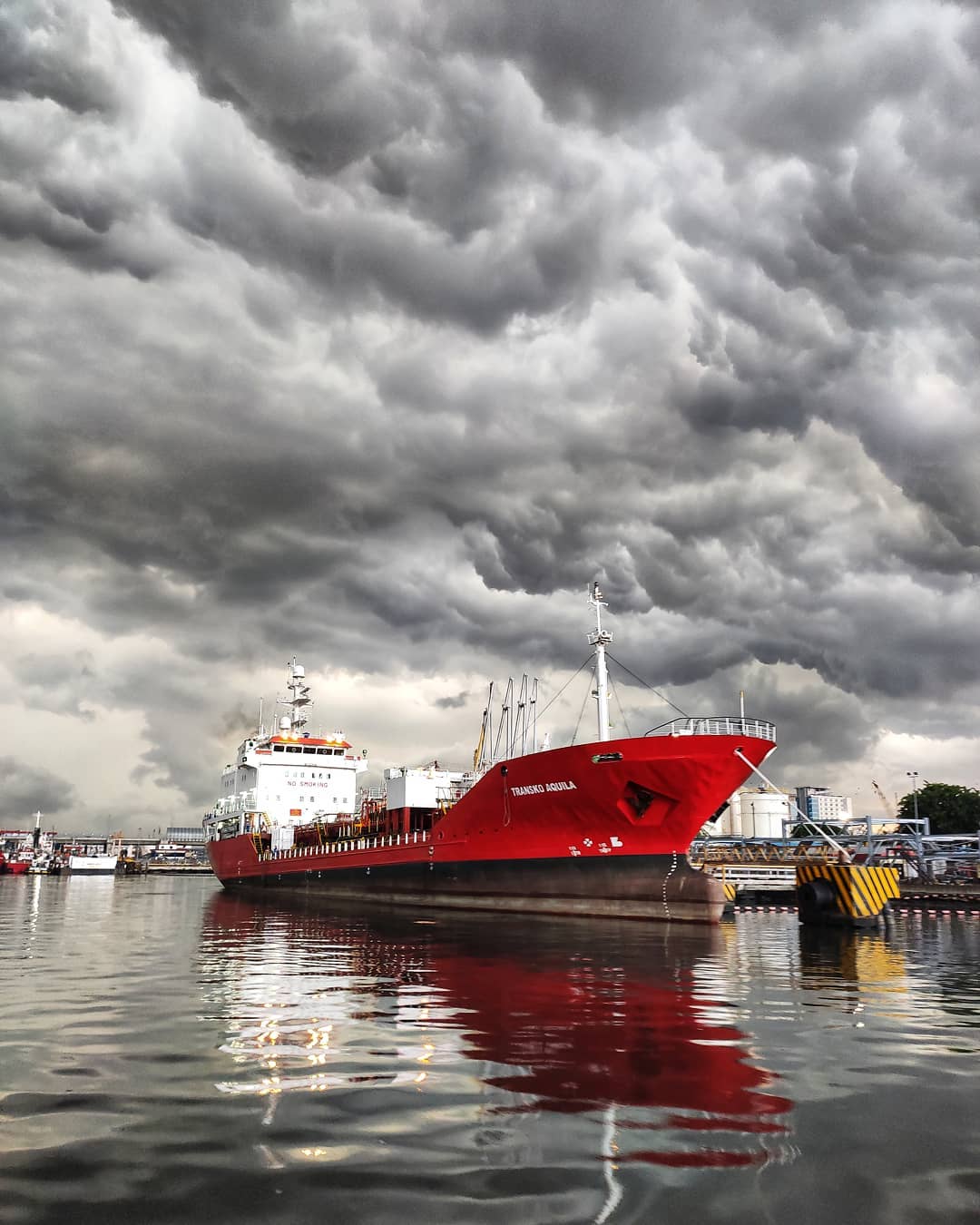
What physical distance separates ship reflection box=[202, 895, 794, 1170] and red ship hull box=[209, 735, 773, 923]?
7.56 metres

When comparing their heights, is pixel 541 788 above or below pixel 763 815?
above

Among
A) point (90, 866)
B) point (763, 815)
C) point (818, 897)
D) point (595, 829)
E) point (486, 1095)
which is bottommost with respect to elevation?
point (90, 866)

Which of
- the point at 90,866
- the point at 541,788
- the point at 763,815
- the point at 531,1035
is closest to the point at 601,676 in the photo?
the point at 541,788

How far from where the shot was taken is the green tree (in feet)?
316

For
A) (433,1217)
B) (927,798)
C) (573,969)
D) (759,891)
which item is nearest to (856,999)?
(573,969)

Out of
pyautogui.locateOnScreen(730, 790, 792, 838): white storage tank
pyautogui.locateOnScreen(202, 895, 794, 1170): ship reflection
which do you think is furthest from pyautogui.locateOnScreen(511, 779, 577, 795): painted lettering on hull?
pyautogui.locateOnScreen(730, 790, 792, 838): white storage tank

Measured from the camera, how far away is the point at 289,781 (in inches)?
2527

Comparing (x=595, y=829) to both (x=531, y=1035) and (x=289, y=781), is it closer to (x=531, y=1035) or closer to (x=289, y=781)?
(x=531, y=1035)

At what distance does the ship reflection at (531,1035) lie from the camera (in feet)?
23.3

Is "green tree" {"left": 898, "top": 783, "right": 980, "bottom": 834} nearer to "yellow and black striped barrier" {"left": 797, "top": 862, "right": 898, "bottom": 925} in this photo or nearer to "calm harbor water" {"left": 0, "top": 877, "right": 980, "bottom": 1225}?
"yellow and black striped barrier" {"left": 797, "top": 862, "right": 898, "bottom": 925}

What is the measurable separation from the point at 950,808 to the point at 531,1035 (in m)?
105

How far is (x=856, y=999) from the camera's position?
14102mm

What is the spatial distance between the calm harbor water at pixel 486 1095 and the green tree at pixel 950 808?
3664 inches

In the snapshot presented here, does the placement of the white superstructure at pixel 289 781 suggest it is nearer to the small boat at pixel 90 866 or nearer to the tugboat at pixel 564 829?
the tugboat at pixel 564 829
